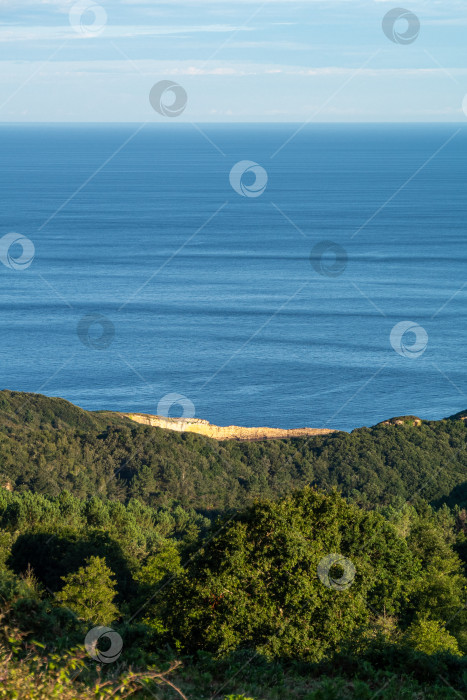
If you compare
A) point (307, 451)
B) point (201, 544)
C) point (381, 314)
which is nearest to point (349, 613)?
point (201, 544)

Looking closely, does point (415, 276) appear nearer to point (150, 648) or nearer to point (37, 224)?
point (37, 224)

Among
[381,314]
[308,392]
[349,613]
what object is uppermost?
[381,314]
